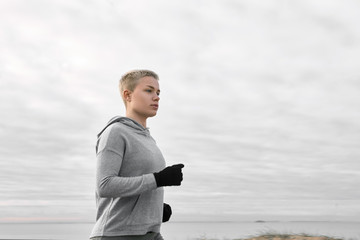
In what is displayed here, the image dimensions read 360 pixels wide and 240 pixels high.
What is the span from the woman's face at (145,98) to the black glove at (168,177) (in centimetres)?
51

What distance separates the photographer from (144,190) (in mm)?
2520

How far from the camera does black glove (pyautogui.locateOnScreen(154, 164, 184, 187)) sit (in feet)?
8.35

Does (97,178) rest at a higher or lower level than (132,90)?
lower

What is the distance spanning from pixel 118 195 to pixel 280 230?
842cm

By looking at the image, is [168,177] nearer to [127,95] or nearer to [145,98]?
[145,98]

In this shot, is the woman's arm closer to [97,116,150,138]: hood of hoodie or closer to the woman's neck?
[97,116,150,138]: hood of hoodie

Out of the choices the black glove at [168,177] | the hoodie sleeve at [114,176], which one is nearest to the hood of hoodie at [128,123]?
the hoodie sleeve at [114,176]

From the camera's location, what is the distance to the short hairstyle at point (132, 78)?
2.95 metres

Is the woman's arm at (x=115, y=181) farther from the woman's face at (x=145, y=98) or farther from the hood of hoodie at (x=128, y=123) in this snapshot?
the woman's face at (x=145, y=98)

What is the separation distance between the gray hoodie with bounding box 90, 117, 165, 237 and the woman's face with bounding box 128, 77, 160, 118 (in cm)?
17

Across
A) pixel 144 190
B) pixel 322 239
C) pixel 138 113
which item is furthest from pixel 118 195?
pixel 322 239

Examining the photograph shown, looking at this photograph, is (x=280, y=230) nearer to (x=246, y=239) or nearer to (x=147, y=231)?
(x=246, y=239)

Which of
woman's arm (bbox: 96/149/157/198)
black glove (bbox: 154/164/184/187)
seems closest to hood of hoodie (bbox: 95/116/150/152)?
woman's arm (bbox: 96/149/157/198)

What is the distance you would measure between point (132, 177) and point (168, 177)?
0.21m
